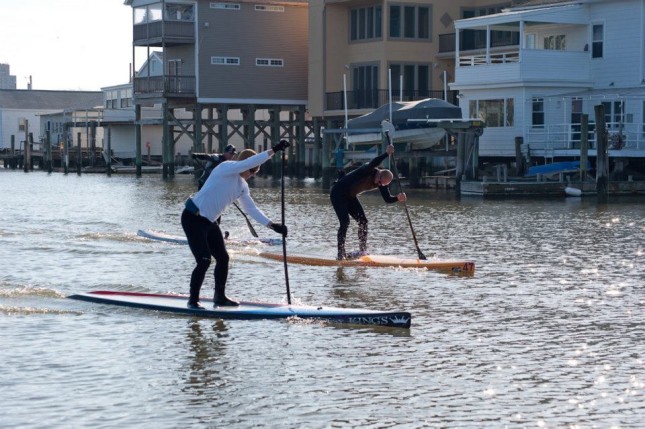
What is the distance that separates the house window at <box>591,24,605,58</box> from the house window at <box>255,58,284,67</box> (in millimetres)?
18518

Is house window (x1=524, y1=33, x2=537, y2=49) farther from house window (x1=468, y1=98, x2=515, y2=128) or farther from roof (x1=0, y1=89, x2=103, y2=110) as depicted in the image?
roof (x1=0, y1=89, x2=103, y2=110)

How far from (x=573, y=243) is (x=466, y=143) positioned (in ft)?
61.3

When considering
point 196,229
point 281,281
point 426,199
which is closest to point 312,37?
point 426,199

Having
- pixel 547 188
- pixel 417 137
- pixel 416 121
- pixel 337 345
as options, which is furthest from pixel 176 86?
pixel 337 345

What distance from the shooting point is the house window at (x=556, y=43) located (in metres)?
48.5

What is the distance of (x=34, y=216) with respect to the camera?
112 ft

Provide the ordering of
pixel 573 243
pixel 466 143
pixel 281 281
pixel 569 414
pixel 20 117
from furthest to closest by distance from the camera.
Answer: pixel 20 117, pixel 466 143, pixel 573 243, pixel 281 281, pixel 569 414

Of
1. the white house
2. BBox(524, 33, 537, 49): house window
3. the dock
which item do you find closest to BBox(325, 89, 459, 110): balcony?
BBox(524, 33, 537, 49): house window

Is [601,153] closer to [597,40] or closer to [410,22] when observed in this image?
[597,40]

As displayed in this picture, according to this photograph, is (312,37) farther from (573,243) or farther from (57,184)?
(573,243)

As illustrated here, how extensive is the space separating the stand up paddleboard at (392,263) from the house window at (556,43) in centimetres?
2983

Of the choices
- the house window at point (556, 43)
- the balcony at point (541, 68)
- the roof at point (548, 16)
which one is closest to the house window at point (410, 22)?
the roof at point (548, 16)

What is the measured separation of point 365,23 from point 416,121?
1221cm

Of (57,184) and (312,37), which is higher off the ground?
(312,37)
